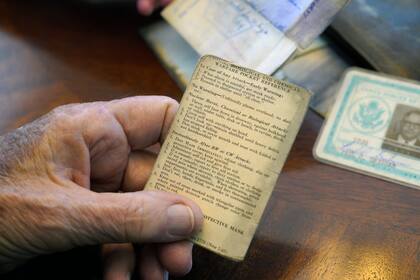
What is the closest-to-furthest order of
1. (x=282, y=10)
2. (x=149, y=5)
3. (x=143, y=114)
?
(x=143, y=114) < (x=282, y=10) < (x=149, y=5)

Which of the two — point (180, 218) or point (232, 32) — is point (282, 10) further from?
point (180, 218)

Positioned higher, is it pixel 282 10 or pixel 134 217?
pixel 282 10

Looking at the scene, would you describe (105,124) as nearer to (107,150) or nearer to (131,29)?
(107,150)

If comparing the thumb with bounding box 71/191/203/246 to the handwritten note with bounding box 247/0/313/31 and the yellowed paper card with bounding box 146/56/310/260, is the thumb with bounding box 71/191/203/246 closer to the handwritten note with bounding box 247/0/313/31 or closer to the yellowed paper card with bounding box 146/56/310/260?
the yellowed paper card with bounding box 146/56/310/260

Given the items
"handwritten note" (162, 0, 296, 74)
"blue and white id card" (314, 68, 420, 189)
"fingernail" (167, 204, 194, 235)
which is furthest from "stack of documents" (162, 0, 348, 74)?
"fingernail" (167, 204, 194, 235)

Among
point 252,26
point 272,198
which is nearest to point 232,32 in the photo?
point 252,26
